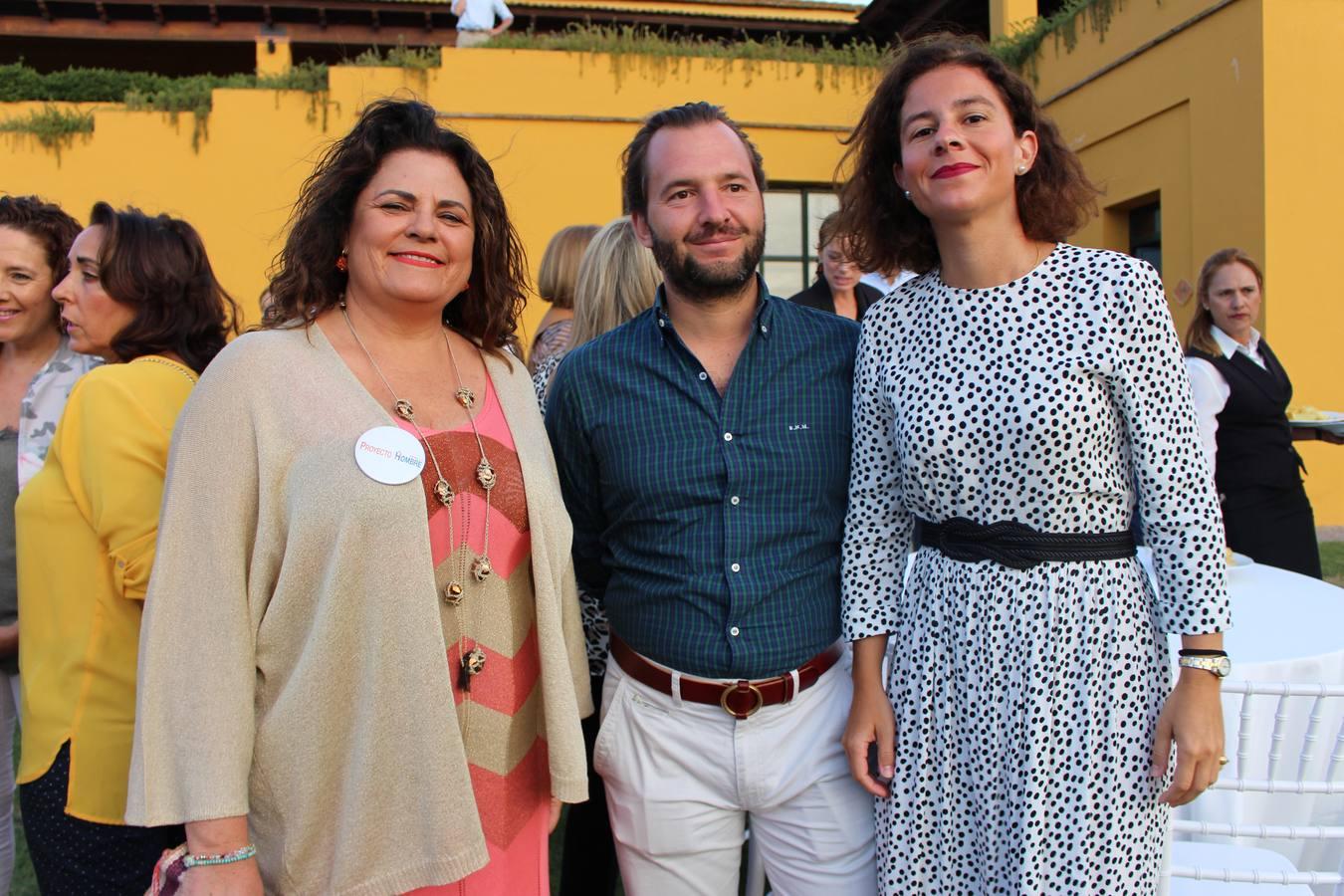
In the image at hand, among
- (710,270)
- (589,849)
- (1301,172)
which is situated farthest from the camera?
(1301,172)

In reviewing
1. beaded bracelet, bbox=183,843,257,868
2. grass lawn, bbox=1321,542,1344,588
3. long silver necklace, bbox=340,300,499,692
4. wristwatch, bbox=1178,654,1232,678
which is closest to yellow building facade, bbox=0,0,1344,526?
grass lawn, bbox=1321,542,1344,588

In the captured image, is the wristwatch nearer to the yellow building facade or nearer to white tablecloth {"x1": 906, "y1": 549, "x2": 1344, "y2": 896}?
white tablecloth {"x1": 906, "y1": 549, "x2": 1344, "y2": 896}

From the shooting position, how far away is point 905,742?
1.83 m

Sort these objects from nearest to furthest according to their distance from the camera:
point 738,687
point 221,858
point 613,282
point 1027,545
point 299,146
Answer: point 221,858
point 1027,545
point 738,687
point 613,282
point 299,146

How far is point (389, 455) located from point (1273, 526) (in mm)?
4495

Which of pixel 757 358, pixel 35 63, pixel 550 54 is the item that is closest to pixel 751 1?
pixel 550 54

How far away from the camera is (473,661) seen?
1657mm

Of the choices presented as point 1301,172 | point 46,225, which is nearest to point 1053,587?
point 46,225

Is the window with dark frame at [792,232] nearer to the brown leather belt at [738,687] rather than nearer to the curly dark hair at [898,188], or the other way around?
the curly dark hair at [898,188]

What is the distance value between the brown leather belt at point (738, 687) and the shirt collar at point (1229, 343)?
142 inches

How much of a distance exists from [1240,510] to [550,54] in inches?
321

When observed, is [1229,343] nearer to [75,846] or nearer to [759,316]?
[759,316]

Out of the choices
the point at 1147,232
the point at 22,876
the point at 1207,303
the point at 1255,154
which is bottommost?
the point at 22,876

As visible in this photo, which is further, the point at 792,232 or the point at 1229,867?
the point at 792,232
